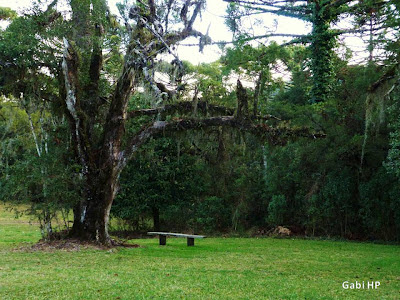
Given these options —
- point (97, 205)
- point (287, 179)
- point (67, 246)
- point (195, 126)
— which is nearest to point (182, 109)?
point (195, 126)

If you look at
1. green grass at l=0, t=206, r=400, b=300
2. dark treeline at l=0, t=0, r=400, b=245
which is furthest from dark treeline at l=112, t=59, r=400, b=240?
green grass at l=0, t=206, r=400, b=300

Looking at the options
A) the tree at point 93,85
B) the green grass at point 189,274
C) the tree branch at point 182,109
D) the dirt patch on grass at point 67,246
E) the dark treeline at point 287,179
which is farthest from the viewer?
the dark treeline at point 287,179

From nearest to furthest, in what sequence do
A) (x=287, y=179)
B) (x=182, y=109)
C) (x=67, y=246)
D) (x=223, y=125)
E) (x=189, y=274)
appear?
(x=189, y=274) < (x=67, y=246) < (x=223, y=125) < (x=182, y=109) < (x=287, y=179)

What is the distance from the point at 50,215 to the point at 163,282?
7183mm

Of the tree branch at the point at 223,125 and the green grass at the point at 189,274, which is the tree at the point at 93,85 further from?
the green grass at the point at 189,274

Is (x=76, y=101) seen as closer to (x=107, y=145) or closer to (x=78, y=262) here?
(x=107, y=145)

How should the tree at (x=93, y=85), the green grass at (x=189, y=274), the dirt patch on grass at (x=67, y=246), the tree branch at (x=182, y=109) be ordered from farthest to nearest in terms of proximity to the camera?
the tree branch at (x=182, y=109), the tree at (x=93, y=85), the dirt patch on grass at (x=67, y=246), the green grass at (x=189, y=274)

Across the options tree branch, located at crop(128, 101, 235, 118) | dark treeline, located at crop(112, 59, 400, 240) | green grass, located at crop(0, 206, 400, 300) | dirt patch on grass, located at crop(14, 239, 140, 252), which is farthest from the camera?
dark treeline, located at crop(112, 59, 400, 240)

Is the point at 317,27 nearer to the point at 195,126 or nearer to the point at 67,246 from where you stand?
the point at 195,126

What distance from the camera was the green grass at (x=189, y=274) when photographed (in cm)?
653

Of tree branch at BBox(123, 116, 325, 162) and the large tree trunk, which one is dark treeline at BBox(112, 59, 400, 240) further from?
the large tree trunk

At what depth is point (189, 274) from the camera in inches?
324

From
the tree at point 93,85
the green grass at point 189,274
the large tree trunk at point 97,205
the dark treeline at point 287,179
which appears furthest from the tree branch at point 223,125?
the green grass at point 189,274

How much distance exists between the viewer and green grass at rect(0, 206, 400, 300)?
257 inches
